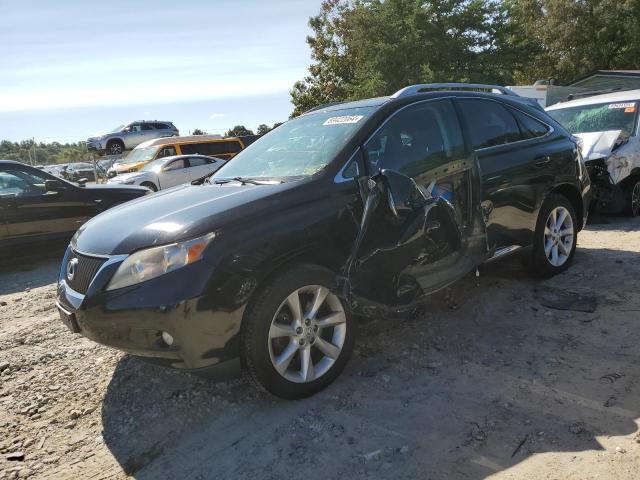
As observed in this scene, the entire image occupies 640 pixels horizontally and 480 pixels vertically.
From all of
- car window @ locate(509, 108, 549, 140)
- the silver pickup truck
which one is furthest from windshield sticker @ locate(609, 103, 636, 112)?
the silver pickup truck

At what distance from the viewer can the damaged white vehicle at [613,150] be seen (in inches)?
287

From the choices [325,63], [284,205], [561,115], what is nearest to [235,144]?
[561,115]

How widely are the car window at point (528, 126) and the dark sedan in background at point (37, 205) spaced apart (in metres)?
5.97

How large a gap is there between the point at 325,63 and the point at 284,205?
32819 mm

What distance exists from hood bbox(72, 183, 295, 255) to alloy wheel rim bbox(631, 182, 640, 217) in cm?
640

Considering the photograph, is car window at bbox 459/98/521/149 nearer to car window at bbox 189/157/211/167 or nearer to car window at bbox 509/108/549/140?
car window at bbox 509/108/549/140

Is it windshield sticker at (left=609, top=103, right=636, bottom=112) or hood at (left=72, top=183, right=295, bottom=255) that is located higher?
windshield sticker at (left=609, top=103, right=636, bottom=112)

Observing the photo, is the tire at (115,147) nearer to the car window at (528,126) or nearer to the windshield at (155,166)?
the windshield at (155,166)

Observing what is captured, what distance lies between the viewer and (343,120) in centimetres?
383

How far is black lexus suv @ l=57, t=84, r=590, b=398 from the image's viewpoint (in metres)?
2.78

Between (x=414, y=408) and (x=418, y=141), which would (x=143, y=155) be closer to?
(x=418, y=141)

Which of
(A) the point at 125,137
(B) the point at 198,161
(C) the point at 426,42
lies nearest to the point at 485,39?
(C) the point at 426,42

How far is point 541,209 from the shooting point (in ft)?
15.7

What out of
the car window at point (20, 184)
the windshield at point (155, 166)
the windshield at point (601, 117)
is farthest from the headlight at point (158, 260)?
the windshield at point (155, 166)
